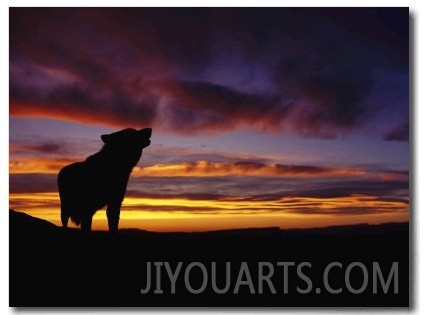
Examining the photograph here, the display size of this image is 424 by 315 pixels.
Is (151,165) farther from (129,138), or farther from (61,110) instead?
(61,110)

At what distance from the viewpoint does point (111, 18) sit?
5473mm

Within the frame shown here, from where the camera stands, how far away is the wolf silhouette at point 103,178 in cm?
545

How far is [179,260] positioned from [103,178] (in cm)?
99

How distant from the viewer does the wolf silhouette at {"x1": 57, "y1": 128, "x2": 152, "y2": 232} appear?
5449mm

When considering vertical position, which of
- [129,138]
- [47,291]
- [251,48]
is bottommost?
[47,291]

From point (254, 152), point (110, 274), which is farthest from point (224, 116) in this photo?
point (110, 274)

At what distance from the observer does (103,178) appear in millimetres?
5762

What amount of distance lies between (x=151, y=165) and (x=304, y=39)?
156cm

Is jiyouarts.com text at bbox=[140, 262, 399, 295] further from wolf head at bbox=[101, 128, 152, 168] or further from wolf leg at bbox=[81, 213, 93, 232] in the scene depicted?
wolf head at bbox=[101, 128, 152, 168]

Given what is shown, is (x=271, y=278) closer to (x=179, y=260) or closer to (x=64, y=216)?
(x=179, y=260)

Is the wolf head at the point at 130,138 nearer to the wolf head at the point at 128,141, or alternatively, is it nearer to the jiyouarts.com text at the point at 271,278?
the wolf head at the point at 128,141

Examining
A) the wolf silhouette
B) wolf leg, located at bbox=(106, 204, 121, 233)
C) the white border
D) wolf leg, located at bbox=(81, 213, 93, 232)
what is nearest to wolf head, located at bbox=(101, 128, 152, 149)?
the wolf silhouette
